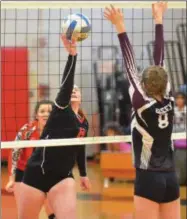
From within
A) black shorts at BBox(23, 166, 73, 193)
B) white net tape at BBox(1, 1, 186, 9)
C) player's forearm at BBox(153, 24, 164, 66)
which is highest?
white net tape at BBox(1, 1, 186, 9)

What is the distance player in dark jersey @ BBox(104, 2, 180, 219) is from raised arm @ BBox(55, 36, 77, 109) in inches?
20.1

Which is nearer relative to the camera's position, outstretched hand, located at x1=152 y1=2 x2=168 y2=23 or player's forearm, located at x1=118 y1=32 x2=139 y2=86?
player's forearm, located at x1=118 y1=32 x2=139 y2=86

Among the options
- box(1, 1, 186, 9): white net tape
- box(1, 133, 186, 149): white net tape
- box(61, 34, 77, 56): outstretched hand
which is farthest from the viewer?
box(1, 1, 186, 9): white net tape

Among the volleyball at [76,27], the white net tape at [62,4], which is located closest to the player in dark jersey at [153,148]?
the volleyball at [76,27]

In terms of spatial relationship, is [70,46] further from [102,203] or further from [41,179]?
[102,203]

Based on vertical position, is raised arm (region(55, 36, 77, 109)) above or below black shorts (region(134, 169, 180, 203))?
above

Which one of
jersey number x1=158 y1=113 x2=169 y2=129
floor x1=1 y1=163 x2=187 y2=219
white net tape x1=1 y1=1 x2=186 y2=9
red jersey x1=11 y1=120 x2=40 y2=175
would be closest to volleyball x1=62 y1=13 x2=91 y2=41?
white net tape x1=1 y1=1 x2=186 y2=9

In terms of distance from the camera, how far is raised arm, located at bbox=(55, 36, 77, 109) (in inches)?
165

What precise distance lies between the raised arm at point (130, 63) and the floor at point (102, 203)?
3.13m

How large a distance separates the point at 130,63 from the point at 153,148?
2.00ft

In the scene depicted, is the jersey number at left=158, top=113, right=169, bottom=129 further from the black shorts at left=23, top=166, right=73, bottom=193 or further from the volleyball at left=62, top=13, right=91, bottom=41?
the volleyball at left=62, top=13, right=91, bottom=41

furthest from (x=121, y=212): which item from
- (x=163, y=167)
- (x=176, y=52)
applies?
(x=176, y=52)

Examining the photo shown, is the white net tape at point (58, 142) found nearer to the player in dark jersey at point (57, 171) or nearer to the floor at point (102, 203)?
the player in dark jersey at point (57, 171)

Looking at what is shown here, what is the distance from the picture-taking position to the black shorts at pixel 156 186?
3.78 m
